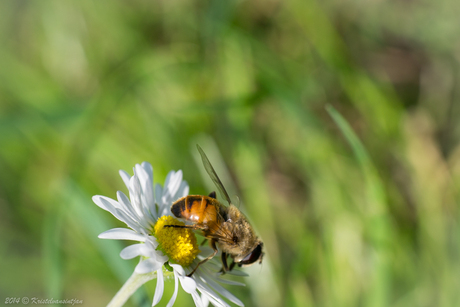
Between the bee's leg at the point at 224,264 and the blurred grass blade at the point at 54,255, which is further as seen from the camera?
the blurred grass blade at the point at 54,255

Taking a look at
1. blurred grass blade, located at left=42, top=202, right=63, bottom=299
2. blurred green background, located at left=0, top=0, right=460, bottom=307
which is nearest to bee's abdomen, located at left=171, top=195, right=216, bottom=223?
blurred grass blade, located at left=42, top=202, right=63, bottom=299

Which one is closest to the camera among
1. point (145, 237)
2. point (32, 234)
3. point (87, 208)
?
point (145, 237)

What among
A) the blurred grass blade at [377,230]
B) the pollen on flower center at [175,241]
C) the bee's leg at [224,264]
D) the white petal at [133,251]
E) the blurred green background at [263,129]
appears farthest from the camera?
the blurred green background at [263,129]

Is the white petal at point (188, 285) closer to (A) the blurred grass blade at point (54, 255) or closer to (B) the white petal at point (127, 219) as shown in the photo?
(B) the white petal at point (127, 219)

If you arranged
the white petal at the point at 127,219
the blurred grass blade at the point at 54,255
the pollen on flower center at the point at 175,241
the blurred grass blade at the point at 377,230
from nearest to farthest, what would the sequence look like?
the white petal at the point at 127,219 < the pollen on flower center at the point at 175,241 < the blurred grass blade at the point at 54,255 < the blurred grass blade at the point at 377,230

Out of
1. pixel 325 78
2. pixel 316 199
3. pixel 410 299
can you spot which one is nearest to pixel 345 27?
pixel 325 78

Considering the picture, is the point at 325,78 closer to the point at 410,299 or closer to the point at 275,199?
the point at 275,199

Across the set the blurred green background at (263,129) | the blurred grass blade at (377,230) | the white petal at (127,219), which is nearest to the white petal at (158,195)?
the white petal at (127,219)

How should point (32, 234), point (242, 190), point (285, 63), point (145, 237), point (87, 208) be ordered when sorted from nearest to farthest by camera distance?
point (145, 237) → point (87, 208) → point (32, 234) → point (242, 190) → point (285, 63)
